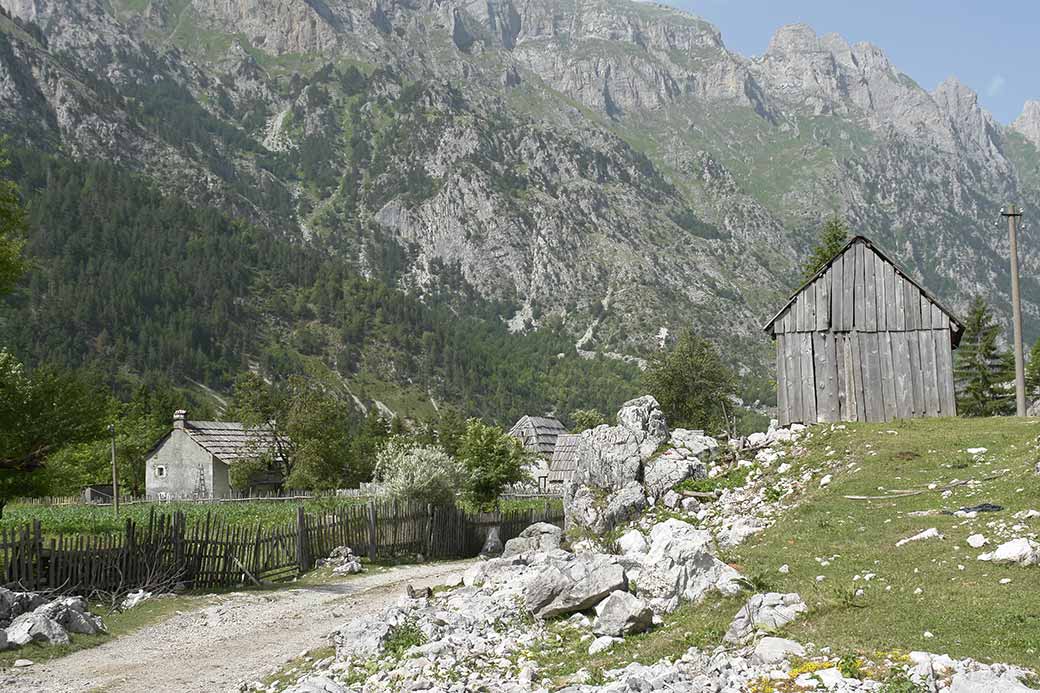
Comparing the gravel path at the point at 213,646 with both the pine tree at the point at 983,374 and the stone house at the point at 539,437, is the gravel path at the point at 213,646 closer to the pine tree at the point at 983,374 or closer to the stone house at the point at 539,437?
the pine tree at the point at 983,374

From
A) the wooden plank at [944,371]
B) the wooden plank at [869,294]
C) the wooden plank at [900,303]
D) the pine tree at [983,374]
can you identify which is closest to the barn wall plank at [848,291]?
the wooden plank at [869,294]

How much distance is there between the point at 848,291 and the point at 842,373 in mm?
2903

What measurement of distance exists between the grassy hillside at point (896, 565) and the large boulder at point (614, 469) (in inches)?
200

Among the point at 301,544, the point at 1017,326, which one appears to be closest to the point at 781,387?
the point at 1017,326

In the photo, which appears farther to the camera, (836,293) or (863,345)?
(836,293)

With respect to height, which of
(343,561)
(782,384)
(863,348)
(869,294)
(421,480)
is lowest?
(343,561)

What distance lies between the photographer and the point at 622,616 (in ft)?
39.6

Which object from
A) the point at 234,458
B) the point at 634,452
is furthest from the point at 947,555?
the point at 234,458

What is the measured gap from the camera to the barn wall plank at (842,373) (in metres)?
29.5

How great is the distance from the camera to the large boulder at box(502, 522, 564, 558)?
25.3m

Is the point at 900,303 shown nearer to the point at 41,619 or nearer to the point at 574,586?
the point at 574,586

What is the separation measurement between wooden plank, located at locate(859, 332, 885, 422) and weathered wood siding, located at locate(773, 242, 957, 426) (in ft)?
0.10

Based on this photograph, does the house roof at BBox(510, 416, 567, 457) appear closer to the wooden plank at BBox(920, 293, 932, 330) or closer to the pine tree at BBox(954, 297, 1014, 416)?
the pine tree at BBox(954, 297, 1014, 416)

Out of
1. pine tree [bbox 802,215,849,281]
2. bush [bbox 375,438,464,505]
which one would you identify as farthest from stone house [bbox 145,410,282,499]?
pine tree [bbox 802,215,849,281]
